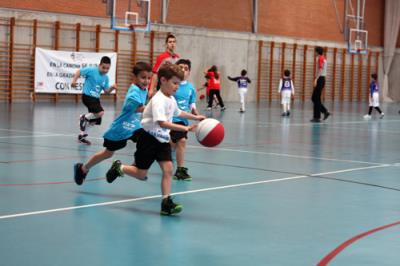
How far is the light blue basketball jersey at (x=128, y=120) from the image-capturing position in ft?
29.3

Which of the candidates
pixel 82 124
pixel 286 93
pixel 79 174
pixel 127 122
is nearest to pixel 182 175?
pixel 127 122

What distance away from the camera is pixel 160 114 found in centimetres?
748

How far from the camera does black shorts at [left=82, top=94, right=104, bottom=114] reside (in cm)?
1465

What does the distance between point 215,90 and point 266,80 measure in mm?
10837

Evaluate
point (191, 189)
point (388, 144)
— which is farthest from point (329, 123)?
point (191, 189)

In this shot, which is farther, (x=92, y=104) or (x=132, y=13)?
(x=132, y=13)

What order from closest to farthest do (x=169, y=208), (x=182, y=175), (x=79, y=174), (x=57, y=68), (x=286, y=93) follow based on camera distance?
(x=169, y=208)
(x=79, y=174)
(x=182, y=175)
(x=286, y=93)
(x=57, y=68)

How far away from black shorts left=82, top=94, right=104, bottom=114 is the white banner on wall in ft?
48.0

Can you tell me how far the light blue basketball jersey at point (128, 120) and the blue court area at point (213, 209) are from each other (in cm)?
61

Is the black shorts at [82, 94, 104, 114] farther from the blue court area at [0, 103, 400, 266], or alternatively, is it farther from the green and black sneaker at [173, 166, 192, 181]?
the green and black sneaker at [173, 166, 192, 181]

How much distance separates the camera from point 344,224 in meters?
6.98

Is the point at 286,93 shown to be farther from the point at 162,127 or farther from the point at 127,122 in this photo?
the point at 162,127

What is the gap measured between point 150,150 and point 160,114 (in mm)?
411

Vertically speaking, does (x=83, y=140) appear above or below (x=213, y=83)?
below
